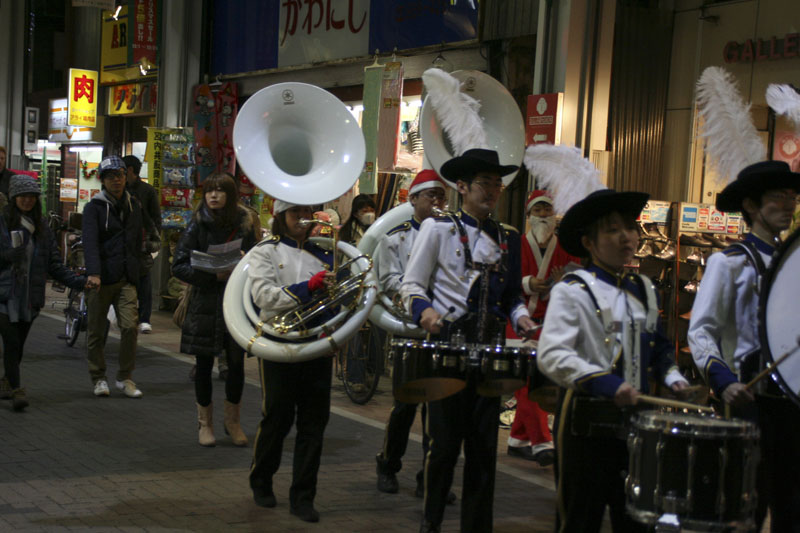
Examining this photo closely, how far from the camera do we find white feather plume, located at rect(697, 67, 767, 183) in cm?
482

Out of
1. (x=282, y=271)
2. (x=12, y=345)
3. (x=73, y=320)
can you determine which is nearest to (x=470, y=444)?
(x=282, y=271)

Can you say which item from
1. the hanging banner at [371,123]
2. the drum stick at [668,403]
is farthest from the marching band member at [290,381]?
the hanging banner at [371,123]

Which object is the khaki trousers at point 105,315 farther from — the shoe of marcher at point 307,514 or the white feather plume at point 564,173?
the white feather plume at point 564,173

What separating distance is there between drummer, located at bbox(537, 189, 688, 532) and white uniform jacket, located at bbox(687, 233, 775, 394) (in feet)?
1.31

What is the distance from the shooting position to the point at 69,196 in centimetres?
2225

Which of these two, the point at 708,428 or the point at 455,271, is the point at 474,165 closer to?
the point at 455,271

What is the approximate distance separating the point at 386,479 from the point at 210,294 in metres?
2.02

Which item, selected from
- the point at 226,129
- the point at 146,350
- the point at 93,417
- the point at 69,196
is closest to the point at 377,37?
the point at 226,129

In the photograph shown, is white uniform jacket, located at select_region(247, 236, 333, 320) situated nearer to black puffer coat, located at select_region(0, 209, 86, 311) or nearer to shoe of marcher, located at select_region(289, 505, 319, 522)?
shoe of marcher, located at select_region(289, 505, 319, 522)

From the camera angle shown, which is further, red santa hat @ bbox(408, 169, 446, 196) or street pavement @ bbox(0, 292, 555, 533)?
red santa hat @ bbox(408, 169, 446, 196)

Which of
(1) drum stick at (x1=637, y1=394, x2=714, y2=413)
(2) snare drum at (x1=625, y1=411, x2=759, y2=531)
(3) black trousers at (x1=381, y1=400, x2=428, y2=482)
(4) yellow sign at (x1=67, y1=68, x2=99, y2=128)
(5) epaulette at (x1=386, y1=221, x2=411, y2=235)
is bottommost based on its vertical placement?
(3) black trousers at (x1=381, y1=400, x2=428, y2=482)

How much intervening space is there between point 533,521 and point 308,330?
5.79 feet

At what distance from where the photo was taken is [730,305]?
427cm

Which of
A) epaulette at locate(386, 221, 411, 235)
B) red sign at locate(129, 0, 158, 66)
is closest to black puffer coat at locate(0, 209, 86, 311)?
epaulette at locate(386, 221, 411, 235)
